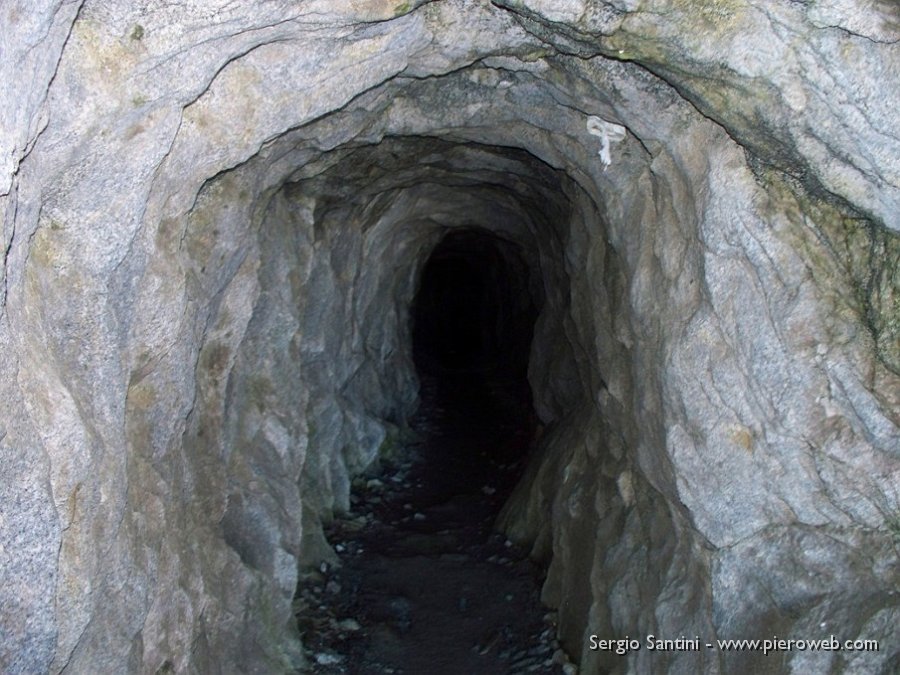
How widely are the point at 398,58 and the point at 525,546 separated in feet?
16.3

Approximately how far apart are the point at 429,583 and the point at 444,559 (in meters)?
0.51

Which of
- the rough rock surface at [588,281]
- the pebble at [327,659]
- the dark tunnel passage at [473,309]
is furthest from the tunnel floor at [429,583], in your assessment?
the dark tunnel passage at [473,309]

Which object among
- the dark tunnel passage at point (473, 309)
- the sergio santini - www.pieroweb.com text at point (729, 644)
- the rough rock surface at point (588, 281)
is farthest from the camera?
the dark tunnel passage at point (473, 309)

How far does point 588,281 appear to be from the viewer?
6613 mm

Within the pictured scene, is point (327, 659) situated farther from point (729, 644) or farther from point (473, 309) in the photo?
point (473, 309)

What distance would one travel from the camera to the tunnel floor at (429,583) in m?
6.10

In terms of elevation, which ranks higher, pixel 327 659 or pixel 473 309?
pixel 473 309

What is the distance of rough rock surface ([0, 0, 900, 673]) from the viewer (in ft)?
9.30

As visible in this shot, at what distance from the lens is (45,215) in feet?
9.73

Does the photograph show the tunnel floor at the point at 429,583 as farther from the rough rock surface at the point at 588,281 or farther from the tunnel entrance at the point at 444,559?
the rough rock surface at the point at 588,281

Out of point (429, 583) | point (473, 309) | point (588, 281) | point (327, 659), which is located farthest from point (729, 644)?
point (473, 309)

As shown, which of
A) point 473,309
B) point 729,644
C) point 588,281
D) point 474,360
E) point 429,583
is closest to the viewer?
point 729,644

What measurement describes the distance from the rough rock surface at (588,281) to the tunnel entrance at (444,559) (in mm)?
584

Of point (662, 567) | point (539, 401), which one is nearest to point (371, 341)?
point (539, 401)
